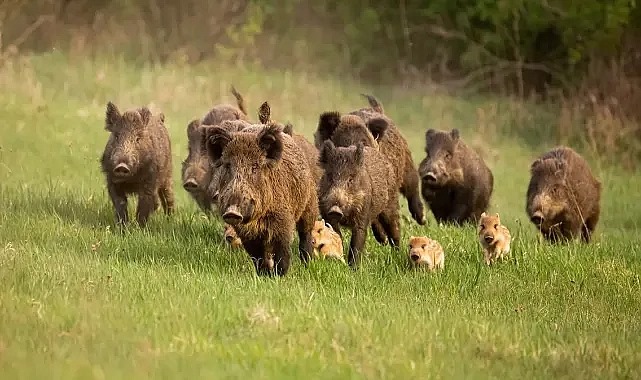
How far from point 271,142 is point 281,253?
2.89 feet

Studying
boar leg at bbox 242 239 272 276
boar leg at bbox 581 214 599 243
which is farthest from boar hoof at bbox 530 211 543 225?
boar leg at bbox 242 239 272 276

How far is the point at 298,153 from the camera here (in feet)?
29.1

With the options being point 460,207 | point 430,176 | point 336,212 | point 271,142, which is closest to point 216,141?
point 271,142

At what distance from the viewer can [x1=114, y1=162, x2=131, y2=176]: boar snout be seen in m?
10.5

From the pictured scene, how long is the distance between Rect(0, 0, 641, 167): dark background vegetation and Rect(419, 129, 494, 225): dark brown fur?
8.30m

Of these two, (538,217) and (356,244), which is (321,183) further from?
(538,217)

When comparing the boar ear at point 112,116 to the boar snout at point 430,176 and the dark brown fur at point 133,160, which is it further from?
the boar snout at point 430,176

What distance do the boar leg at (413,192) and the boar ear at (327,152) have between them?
10.4 feet

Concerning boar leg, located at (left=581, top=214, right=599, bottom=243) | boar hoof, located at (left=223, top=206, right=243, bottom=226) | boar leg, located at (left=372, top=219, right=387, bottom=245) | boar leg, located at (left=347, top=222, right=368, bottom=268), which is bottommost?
boar leg, located at (left=581, top=214, right=599, bottom=243)

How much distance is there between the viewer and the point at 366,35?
3088cm

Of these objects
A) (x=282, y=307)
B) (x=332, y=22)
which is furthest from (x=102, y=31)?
(x=282, y=307)

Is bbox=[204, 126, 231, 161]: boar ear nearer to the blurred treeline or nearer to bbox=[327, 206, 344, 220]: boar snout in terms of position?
bbox=[327, 206, 344, 220]: boar snout

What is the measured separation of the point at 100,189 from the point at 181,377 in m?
7.61

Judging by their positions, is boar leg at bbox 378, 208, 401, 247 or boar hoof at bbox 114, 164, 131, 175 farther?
boar hoof at bbox 114, 164, 131, 175
